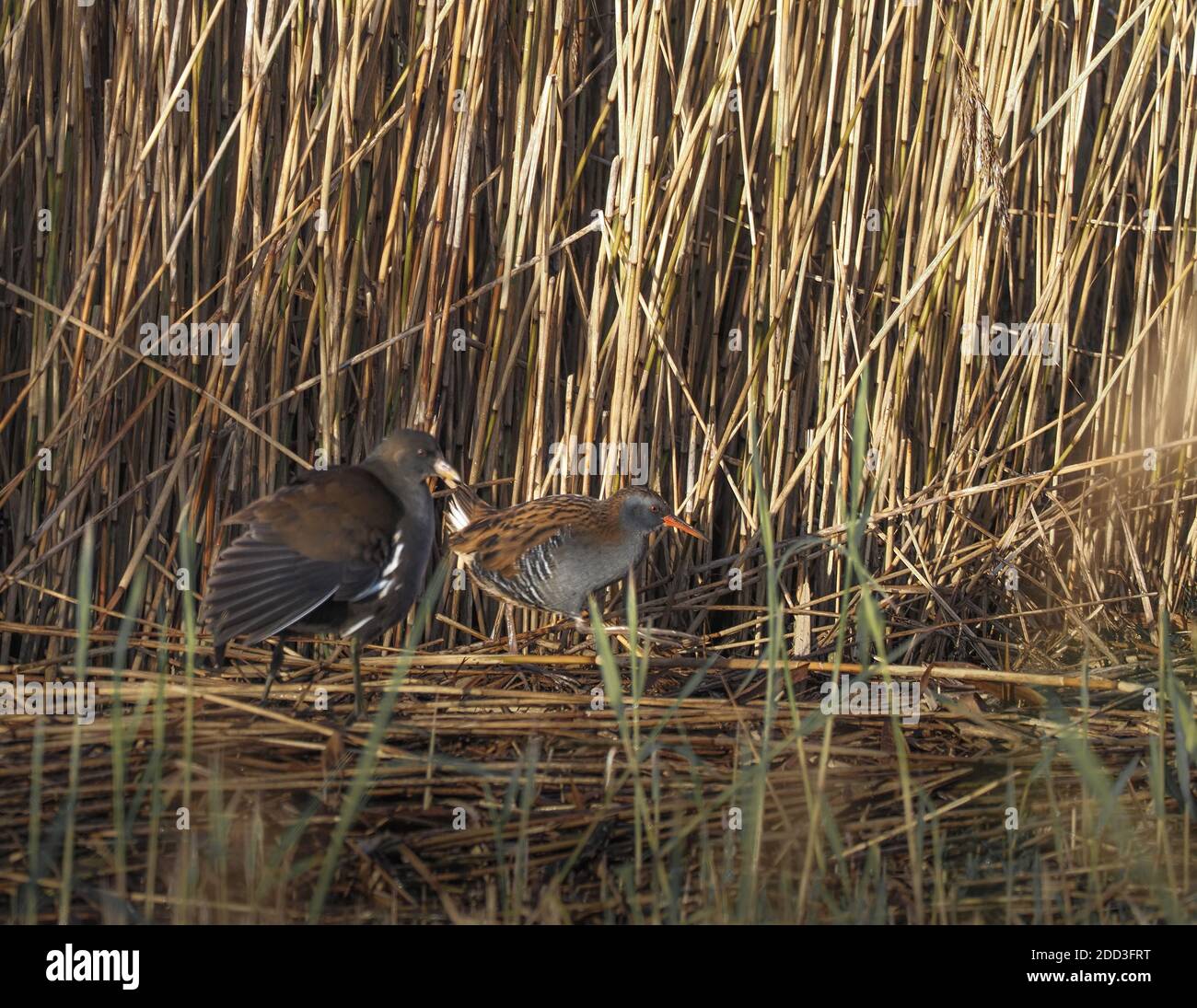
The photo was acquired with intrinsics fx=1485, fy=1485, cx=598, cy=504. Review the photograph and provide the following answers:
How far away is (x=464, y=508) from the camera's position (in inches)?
198

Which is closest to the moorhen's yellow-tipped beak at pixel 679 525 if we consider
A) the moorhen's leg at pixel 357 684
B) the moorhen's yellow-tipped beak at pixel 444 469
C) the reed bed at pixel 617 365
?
the reed bed at pixel 617 365

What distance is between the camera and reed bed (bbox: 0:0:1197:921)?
3797 millimetres

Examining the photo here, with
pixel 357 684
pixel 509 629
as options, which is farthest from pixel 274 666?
pixel 509 629

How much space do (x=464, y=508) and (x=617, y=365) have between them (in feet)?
2.43

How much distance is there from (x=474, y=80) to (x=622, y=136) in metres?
0.49

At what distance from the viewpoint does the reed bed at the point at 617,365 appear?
380 centimetres

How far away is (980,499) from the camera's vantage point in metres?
5.33

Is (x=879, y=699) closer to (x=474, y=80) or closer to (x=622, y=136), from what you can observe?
(x=622, y=136)

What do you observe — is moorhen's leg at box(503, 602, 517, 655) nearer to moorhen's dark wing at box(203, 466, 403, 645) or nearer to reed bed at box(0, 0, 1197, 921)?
reed bed at box(0, 0, 1197, 921)

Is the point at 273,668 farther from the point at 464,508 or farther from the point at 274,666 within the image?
the point at 464,508

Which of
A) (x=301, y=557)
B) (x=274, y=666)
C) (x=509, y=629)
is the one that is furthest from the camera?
(x=509, y=629)

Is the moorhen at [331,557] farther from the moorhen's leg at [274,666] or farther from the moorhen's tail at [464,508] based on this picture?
the moorhen's tail at [464,508]
